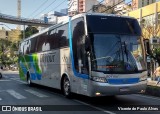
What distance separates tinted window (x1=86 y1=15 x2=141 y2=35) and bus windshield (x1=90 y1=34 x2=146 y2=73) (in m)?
0.22

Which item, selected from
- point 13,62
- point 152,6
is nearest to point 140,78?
point 152,6

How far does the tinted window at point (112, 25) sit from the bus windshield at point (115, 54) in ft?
0.74

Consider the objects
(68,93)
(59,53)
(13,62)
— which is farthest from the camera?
(13,62)

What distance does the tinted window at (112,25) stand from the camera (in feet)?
41.8

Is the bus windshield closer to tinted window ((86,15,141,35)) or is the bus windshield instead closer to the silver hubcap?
tinted window ((86,15,141,35))

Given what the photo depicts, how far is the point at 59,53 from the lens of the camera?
15945mm

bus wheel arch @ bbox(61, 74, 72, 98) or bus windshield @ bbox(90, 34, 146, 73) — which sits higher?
bus windshield @ bbox(90, 34, 146, 73)

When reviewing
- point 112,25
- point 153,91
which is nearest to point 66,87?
point 112,25

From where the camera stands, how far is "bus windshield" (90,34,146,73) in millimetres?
12219

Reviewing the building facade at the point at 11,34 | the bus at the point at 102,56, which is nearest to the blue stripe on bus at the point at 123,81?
the bus at the point at 102,56

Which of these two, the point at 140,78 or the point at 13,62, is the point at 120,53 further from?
the point at 13,62

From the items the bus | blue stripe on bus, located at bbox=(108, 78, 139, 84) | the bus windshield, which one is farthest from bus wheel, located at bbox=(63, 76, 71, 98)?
blue stripe on bus, located at bbox=(108, 78, 139, 84)

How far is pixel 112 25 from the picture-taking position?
1300 cm

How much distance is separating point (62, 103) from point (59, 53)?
129 inches
